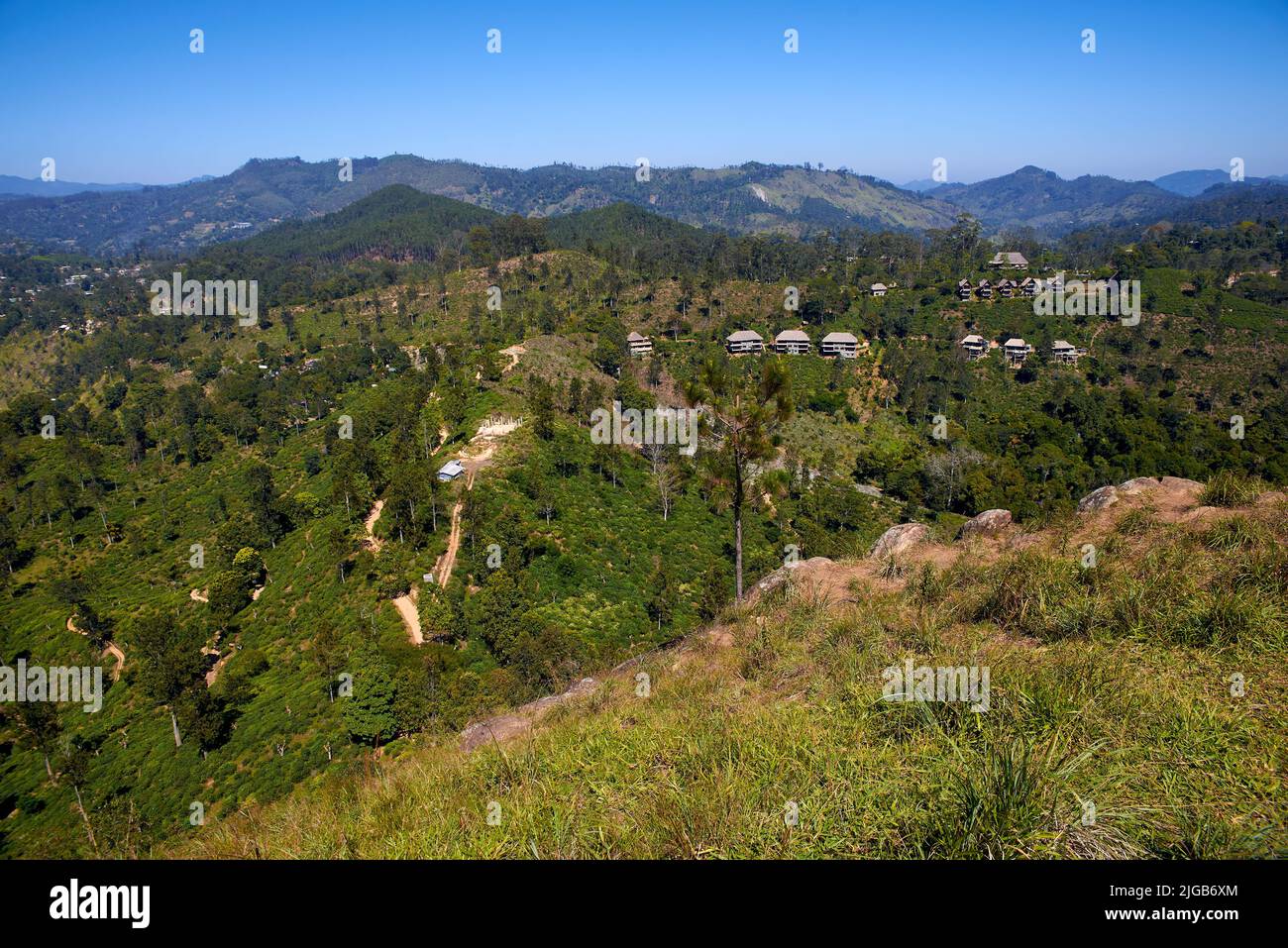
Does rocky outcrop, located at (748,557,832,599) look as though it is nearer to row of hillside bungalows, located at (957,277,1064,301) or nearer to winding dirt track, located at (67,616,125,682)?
winding dirt track, located at (67,616,125,682)

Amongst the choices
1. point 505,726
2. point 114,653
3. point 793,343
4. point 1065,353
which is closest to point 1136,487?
point 505,726

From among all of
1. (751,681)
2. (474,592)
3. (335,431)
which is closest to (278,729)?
(474,592)

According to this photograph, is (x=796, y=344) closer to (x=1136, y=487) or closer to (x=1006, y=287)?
(x=1006, y=287)

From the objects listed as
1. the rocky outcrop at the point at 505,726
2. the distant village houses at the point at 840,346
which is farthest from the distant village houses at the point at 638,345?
the rocky outcrop at the point at 505,726

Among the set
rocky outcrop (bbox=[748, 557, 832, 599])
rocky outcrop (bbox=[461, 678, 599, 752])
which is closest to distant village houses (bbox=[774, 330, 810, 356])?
rocky outcrop (bbox=[748, 557, 832, 599])

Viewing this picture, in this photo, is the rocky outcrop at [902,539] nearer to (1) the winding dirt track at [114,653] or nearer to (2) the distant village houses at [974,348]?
(1) the winding dirt track at [114,653]
